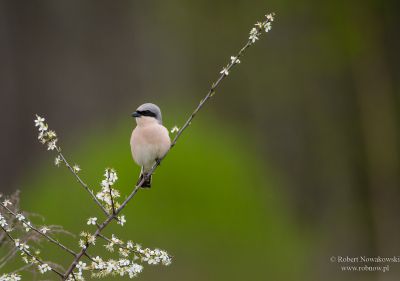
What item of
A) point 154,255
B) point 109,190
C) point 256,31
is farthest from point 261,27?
point 154,255

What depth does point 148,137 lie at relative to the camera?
13.1 ft

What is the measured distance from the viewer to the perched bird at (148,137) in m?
3.98

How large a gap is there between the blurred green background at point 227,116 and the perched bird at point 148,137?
4.82 meters

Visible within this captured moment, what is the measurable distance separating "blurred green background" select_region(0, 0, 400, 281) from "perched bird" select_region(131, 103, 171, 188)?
15.8 ft

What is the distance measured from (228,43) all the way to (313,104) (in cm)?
175

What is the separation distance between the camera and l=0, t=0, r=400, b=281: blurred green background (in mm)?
9281

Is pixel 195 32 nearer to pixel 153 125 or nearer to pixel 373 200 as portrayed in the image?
pixel 373 200

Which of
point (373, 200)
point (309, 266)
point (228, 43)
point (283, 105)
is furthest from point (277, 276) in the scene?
point (228, 43)

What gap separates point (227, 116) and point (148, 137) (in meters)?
6.81

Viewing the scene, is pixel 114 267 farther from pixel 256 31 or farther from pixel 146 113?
pixel 146 113

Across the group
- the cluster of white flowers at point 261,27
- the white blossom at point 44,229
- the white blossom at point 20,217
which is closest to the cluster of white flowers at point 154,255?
the white blossom at point 44,229

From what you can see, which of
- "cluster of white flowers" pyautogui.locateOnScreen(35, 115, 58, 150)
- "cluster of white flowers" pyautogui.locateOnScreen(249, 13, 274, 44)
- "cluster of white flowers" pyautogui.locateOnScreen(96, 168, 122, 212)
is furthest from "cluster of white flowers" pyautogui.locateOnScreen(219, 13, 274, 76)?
"cluster of white flowers" pyautogui.locateOnScreen(35, 115, 58, 150)

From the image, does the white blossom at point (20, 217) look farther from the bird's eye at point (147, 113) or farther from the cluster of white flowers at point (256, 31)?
the bird's eye at point (147, 113)

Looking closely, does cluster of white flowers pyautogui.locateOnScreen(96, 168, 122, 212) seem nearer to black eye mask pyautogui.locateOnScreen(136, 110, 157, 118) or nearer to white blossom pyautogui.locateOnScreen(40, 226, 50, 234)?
white blossom pyautogui.locateOnScreen(40, 226, 50, 234)
